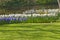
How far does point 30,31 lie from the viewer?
2.62 metres

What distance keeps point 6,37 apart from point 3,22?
28 cm

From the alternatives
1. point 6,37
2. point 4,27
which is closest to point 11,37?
point 6,37

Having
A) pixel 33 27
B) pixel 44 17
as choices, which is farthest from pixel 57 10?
pixel 33 27

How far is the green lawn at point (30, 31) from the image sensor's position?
2.52 meters

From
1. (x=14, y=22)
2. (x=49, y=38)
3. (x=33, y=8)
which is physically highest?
(x=33, y=8)

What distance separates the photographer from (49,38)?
2496 mm

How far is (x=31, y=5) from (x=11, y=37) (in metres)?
0.58

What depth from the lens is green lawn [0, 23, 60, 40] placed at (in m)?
2.52

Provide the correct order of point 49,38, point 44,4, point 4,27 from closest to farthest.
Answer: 1. point 49,38
2. point 4,27
3. point 44,4

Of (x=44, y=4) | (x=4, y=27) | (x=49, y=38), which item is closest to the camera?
A: (x=49, y=38)

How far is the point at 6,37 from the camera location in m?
2.52

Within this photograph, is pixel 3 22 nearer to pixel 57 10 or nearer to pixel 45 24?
pixel 45 24

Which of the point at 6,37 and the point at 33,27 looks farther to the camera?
the point at 33,27

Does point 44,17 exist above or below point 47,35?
above
